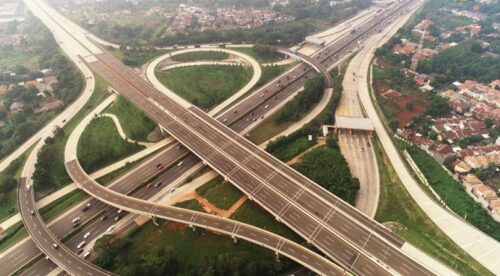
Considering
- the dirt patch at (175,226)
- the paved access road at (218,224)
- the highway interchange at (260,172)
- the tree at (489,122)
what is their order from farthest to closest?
the tree at (489,122), the dirt patch at (175,226), the highway interchange at (260,172), the paved access road at (218,224)

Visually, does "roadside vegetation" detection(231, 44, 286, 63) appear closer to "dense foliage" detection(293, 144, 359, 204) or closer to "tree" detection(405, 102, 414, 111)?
"tree" detection(405, 102, 414, 111)

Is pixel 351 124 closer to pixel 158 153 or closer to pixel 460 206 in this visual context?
pixel 460 206

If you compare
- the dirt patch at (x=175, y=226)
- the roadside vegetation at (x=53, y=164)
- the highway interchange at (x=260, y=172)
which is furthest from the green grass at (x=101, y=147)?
the dirt patch at (x=175, y=226)

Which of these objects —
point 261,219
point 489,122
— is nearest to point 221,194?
point 261,219

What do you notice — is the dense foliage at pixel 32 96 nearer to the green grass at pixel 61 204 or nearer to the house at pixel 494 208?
the green grass at pixel 61 204

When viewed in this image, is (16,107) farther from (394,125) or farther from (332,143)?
(394,125)

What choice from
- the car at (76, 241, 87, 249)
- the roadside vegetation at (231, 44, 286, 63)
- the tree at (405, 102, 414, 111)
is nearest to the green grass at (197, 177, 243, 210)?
the car at (76, 241, 87, 249)
